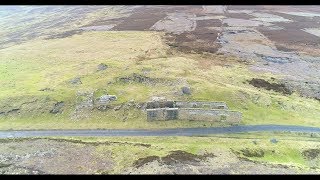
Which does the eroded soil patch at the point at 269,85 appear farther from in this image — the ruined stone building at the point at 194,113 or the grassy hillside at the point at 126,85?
the ruined stone building at the point at 194,113

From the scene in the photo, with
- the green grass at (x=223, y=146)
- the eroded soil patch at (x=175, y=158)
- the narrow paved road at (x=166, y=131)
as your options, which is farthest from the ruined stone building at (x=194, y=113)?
the eroded soil patch at (x=175, y=158)

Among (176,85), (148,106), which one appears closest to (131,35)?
(176,85)

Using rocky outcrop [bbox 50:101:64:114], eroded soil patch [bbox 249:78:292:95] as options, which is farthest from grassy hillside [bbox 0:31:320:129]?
eroded soil patch [bbox 249:78:292:95]

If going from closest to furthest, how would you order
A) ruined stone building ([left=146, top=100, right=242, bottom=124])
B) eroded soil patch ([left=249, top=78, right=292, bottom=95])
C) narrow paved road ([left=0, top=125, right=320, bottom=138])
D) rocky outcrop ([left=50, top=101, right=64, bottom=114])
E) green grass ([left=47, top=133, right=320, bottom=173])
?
green grass ([left=47, top=133, right=320, bottom=173])
narrow paved road ([left=0, top=125, right=320, bottom=138])
ruined stone building ([left=146, top=100, right=242, bottom=124])
rocky outcrop ([left=50, top=101, right=64, bottom=114])
eroded soil patch ([left=249, top=78, right=292, bottom=95])

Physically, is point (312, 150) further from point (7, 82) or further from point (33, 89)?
point (7, 82)

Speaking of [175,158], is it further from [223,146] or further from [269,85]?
[269,85]

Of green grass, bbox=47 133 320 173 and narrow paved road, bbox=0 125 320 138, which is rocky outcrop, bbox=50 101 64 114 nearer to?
narrow paved road, bbox=0 125 320 138

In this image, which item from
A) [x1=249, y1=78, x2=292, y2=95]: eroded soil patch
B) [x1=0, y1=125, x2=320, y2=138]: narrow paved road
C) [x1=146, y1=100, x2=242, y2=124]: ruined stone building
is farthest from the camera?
[x1=249, y1=78, x2=292, y2=95]: eroded soil patch

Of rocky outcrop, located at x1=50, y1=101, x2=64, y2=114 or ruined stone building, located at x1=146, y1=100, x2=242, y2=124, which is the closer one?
ruined stone building, located at x1=146, y1=100, x2=242, y2=124
